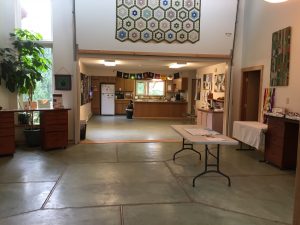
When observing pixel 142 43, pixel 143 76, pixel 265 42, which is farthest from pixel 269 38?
pixel 143 76

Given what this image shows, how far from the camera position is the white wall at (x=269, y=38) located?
4922 mm

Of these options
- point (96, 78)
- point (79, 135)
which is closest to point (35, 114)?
point (79, 135)

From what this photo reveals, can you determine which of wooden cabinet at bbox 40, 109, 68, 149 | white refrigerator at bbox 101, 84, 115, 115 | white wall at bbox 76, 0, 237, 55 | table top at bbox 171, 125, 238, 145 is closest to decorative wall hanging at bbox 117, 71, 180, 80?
white refrigerator at bbox 101, 84, 115, 115

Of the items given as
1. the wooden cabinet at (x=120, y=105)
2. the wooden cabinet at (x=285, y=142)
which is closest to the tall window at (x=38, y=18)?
the wooden cabinet at (x=285, y=142)

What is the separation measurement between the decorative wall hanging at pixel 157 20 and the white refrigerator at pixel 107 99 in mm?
7460

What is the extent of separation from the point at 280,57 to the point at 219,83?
349cm

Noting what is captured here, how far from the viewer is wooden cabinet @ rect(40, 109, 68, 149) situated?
5.86m

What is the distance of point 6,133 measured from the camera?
17.6 feet

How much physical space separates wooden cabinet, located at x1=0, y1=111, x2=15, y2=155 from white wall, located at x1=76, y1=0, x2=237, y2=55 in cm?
232

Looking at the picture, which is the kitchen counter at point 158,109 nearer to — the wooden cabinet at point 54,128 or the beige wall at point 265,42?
the beige wall at point 265,42

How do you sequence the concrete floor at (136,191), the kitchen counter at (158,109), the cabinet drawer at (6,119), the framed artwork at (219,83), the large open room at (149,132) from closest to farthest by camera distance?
1. the concrete floor at (136,191)
2. the large open room at (149,132)
3. the cabinet drawer at (6,119)
4. the framed artwork at (219,83)
5. the kitchen counter at (158,109)

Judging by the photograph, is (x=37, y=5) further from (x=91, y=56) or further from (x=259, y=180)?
(x=259, y=180)

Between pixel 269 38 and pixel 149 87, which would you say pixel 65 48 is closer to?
pixel 269 38

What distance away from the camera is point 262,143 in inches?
205
